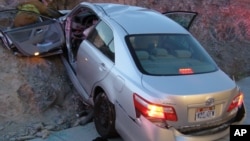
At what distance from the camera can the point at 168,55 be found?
4.49 m

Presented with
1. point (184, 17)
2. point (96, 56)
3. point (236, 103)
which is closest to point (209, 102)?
point (236, 103)

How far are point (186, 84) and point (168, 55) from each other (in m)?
0.68

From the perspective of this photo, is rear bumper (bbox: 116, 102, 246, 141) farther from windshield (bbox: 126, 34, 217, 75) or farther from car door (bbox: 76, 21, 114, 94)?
car door (bbox: 76, 21, 114, 94)

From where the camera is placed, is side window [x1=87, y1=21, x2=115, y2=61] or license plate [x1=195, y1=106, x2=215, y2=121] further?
side window [x1=87, y1=21, x2=115, y2=61]

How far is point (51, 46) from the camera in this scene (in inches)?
238

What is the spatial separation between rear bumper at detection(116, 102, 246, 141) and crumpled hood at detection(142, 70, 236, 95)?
0.36 m

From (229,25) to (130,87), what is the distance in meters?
7.35

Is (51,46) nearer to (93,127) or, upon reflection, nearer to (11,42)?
(11,42)

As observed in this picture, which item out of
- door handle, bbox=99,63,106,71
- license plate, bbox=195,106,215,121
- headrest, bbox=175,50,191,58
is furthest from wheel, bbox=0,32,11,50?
license plate, bbox=195,106,215,121

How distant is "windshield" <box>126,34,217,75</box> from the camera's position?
4.21 m

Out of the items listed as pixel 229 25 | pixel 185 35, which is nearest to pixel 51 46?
A: pixel 185 35

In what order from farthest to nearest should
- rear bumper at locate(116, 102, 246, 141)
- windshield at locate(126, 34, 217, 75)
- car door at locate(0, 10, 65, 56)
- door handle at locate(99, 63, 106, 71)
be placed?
car door at locate(0, 10, 65, 56), door handle at locate(99, 63, 106, 71), windshield at locate(126, 34, 217, 75), rear bumper at locate(116, 102, 246, 141)

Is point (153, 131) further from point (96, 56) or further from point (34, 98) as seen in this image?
point (34, 98)

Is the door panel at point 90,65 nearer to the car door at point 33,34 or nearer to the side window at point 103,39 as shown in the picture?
the side window at point 103,39
